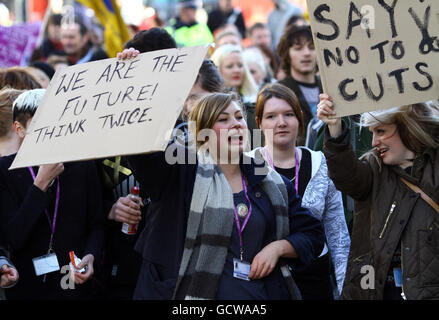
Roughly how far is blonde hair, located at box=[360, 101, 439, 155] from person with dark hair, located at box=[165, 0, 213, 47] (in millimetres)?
6060

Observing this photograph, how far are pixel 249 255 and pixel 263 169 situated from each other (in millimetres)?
484

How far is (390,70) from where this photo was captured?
11.7 ft

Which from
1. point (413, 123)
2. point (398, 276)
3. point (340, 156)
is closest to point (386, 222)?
point (398, 276)

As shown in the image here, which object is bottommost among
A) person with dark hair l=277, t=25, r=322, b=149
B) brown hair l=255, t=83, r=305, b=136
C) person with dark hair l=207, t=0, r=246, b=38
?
person with dark hair l=207, t=0, r=246, b=38

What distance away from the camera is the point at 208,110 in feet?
12.6

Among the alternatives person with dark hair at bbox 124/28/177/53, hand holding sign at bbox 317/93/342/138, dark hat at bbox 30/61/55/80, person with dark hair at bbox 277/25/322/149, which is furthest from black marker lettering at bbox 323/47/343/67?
dark hat at bbox 30/61/55/80

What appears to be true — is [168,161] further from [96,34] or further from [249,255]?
[96,34]

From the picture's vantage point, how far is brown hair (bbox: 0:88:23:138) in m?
4.72

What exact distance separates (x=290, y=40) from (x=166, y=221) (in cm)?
333

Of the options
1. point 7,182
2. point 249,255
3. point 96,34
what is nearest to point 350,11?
point 249,255

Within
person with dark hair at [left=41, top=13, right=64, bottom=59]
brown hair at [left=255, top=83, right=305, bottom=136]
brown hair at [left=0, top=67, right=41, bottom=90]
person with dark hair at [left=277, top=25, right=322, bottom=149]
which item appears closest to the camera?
brown hair at [left=255, top=83, right=305, bottom=136]

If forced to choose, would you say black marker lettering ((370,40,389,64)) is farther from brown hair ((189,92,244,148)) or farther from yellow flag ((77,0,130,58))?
yellow flag ((77,0,130,58))

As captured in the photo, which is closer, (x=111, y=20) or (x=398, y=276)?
(x=398, y=276)

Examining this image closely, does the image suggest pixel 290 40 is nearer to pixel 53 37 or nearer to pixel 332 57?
pixel 332 57
